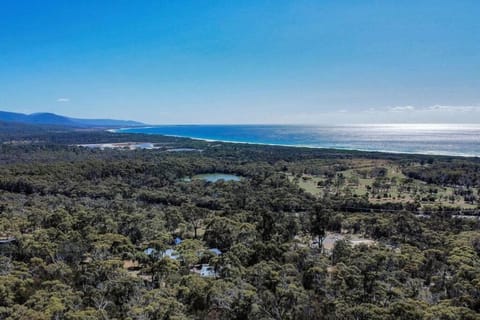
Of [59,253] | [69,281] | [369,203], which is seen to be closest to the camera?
[69,281]

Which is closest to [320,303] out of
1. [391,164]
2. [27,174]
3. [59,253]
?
[59,253]

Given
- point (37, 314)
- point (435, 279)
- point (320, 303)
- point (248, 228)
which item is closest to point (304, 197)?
point (248, 228)

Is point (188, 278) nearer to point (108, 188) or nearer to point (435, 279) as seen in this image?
point (435, 279)

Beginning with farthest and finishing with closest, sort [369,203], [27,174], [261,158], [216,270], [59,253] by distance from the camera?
[261,158]
[27,174]
[369,203]
[59,253]
[216,270]

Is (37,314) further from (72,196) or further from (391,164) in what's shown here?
(391,164)

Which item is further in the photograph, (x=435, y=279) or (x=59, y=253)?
(x=59, y=253)

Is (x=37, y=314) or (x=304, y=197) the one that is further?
(x=304, y=197)
